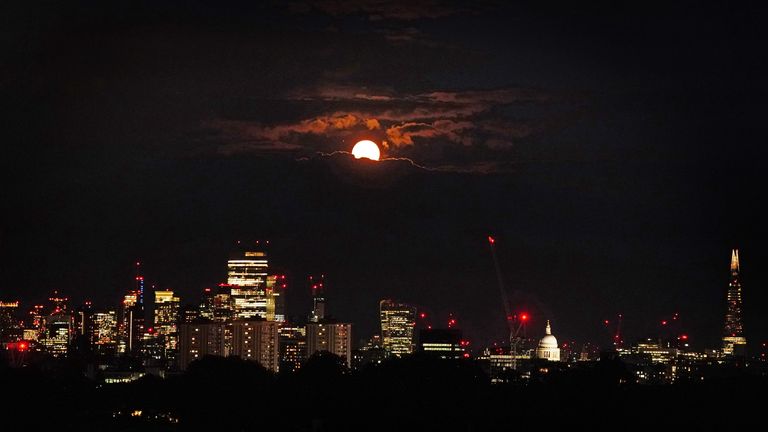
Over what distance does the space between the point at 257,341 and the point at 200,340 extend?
263 inches

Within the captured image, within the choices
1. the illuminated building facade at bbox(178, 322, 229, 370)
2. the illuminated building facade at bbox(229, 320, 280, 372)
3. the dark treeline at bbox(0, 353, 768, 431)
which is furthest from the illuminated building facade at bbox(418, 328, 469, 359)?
the dark treeline at bbox(0, 353, 768, 431)

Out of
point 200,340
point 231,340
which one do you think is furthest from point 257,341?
point 200,340

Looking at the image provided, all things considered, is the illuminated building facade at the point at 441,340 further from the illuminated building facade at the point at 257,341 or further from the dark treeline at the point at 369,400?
the dark treeline at the point at 369,400

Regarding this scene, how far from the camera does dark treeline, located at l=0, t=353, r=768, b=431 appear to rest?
7938 cm

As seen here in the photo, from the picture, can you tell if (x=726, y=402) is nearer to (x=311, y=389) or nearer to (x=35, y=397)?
(x=311, y=389)

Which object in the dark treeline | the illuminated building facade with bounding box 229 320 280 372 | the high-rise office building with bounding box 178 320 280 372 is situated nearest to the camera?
the dark treeline

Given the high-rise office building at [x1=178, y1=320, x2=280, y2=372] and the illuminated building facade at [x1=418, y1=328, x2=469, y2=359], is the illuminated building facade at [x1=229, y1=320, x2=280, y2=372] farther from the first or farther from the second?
the illuminated building facade at [x1=418, y1=328, x2=469, y2=359]

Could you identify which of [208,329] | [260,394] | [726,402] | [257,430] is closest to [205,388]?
[260,394]

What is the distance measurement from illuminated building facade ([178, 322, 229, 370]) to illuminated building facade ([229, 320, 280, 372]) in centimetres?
183

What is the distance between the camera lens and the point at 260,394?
104062mm

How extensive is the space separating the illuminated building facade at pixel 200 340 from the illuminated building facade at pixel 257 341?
1.83 meters

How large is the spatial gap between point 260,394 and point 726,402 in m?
30.6

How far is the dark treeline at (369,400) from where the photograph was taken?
79375mm

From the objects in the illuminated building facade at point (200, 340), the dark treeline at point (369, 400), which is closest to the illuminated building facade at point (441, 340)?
the illuminated building facade at point (200, 340)
